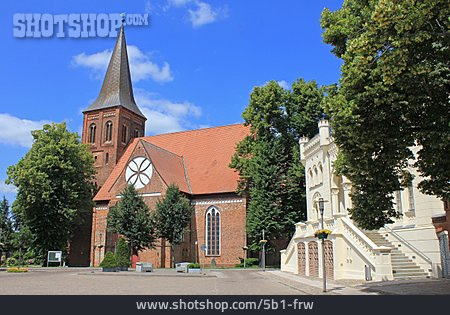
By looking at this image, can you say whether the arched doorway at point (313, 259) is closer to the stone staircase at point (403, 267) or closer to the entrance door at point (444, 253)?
the stone staircase at point (403, 267)

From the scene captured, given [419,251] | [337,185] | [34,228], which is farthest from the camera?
[34,228]

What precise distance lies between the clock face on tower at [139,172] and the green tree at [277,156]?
9749 mm

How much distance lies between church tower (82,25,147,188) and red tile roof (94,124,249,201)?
1.62 metres

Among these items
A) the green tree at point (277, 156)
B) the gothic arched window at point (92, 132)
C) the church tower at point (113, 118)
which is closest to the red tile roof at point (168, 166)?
the green tree at point (277, 156)

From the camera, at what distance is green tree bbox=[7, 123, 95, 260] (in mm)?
40219

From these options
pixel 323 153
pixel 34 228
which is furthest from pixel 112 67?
pixel 323 153

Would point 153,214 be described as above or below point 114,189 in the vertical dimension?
below
